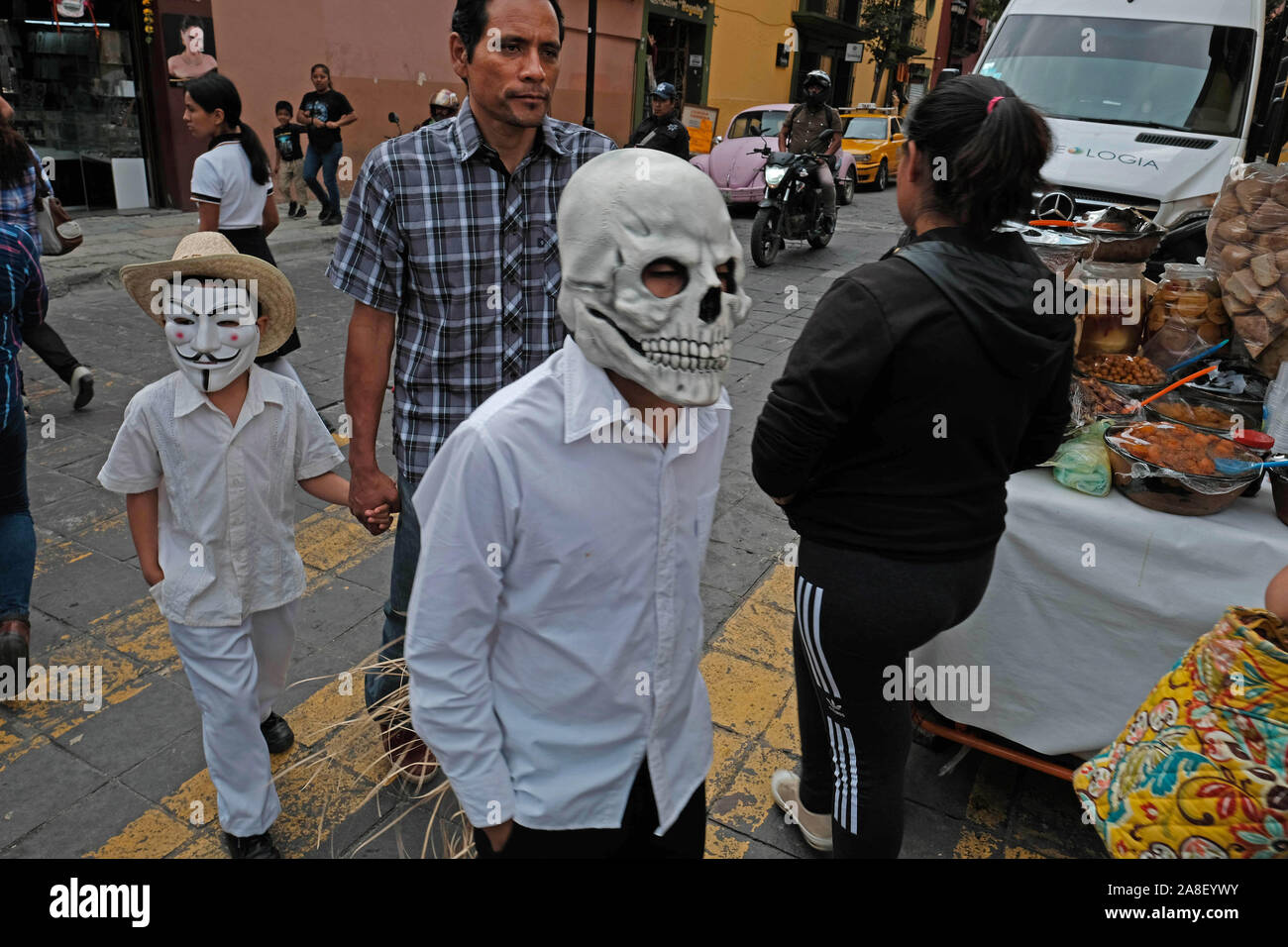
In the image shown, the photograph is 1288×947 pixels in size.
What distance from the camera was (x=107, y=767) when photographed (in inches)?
112

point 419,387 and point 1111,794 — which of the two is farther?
point 419,387

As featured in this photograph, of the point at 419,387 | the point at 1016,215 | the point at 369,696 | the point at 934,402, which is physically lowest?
the point at 369,696

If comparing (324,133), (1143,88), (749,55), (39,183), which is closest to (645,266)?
(39,183)

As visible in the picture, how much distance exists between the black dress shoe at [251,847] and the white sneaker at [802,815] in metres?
1.40

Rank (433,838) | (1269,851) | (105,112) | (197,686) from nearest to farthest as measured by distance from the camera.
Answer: (1269,851) < (197,686) < (433,838) < (105,112)

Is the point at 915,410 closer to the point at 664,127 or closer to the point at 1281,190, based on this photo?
the point at 1281,190

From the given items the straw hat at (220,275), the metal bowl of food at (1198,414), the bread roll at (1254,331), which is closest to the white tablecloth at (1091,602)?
the metal bowl of food at (1198,414)

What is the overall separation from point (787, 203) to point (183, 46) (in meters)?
7.16

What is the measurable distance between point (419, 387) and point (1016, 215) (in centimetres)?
151

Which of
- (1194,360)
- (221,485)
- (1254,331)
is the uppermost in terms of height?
(1254,331)

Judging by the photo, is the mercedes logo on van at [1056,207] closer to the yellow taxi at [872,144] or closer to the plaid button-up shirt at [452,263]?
the plaid button-up shirt at [452,263]

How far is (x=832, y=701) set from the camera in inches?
81.6
